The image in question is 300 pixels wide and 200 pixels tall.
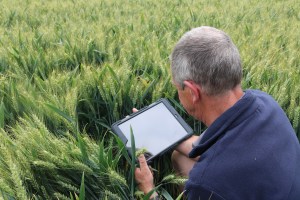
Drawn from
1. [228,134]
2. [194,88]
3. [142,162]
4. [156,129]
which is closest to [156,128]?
[156,129]

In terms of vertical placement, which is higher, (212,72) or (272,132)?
(212,72)

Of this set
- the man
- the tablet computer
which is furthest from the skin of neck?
the tablet computer

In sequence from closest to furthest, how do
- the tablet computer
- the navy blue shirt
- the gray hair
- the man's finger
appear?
1. the navy blue shirt
2. the gray hair
3. the man's finger
4. the tablet computer

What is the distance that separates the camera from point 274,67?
2.47 metres

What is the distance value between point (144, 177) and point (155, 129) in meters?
0.37

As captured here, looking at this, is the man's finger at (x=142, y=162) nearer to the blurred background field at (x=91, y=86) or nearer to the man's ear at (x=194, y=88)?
the blurred background field at (x=91, y=86)

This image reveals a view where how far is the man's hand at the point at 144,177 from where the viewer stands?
1636 mm

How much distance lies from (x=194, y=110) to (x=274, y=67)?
3.12 ft

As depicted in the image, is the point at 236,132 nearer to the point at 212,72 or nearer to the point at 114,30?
the point at 212,72

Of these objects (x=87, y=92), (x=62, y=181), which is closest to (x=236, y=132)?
(x=62, y=181)

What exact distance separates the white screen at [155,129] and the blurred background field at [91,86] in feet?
0.35

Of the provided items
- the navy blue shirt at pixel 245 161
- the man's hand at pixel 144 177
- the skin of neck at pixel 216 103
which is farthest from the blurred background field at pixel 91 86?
the skin of neck at pixel 216 103

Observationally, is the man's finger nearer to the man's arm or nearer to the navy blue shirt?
the man's arm

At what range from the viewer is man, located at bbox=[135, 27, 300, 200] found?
146cm
